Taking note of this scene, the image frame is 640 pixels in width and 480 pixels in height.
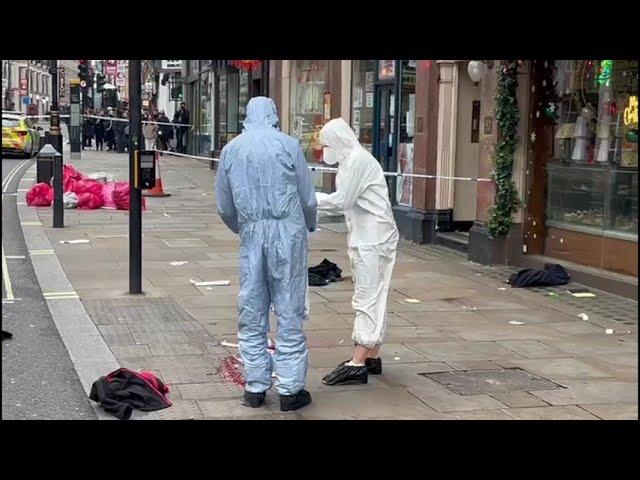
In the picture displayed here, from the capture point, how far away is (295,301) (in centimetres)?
535

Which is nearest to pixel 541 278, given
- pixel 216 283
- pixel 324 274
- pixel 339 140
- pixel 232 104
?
pixel 324 274

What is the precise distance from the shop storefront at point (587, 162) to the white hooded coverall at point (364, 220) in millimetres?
3995

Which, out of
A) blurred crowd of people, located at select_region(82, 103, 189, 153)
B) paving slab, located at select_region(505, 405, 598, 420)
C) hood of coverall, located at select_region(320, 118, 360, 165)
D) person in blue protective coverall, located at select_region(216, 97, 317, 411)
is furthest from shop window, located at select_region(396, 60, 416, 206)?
blurred crowd of people, located at select_region(82, 103, 189, 153)

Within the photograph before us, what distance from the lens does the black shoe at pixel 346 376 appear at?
19.6 feet

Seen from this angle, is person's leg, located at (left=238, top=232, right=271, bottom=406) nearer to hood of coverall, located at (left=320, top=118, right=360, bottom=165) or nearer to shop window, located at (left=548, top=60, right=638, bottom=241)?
hood of coverall, located at (left=320, top=118, right=360, bottom=165)

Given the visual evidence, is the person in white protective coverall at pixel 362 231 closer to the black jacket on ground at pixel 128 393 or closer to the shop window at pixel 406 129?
the black jacket on ground at pixel 128 393

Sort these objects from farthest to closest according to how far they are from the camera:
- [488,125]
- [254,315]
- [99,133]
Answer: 1. [99,133]
2. [488,125]
3. [254,315]

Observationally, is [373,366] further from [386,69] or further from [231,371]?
[386,69]

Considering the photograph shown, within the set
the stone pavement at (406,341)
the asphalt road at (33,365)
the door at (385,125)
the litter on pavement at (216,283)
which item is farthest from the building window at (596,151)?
the asphalt road at (33,365)

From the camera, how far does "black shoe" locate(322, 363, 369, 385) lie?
597cm

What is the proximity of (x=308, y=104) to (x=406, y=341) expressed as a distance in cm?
1213

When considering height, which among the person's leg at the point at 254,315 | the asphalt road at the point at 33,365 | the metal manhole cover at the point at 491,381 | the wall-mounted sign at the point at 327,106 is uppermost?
the wall-mounted sign at the point at 327,106

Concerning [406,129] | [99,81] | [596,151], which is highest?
[99,81]

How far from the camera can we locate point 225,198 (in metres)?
5.42
